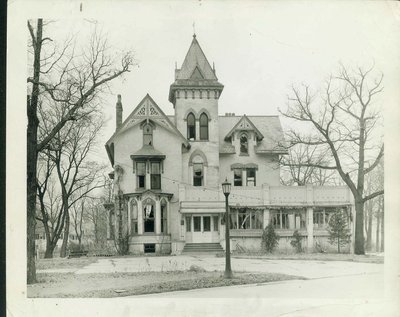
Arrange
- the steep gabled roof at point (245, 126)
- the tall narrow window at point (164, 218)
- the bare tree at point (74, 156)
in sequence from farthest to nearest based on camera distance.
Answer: the steep gabled roof at point (245, 126) < the tall narrow window at point (164, 218) < the bare tree at point (74, 156)

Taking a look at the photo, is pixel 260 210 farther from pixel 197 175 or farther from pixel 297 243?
pixel 197 175

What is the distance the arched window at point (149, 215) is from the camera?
30016 mm

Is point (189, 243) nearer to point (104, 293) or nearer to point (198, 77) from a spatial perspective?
point (198, 77)

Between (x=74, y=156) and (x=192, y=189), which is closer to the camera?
(x=74, y=156)

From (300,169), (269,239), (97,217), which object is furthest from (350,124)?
(97,217)

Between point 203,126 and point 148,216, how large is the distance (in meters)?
6.62

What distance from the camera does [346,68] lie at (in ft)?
49.8

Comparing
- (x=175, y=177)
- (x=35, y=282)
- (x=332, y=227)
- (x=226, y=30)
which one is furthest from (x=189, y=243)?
(x=226, y=30)

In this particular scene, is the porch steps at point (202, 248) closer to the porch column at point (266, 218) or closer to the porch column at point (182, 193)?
the porch column at point (182, 193)

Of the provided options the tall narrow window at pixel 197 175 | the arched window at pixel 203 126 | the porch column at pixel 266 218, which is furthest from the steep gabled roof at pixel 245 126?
the porch column at pixel 266 218

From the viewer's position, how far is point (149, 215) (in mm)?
30062

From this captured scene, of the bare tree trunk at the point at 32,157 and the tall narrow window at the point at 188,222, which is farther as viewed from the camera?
the tall narrow window at the point at 188,222

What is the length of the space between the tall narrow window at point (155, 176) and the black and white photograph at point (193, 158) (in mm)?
62

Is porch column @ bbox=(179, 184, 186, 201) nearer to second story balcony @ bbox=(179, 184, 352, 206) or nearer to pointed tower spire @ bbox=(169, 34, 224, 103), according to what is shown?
second story balcony @ bbox=(179, 184, 352, 206)
